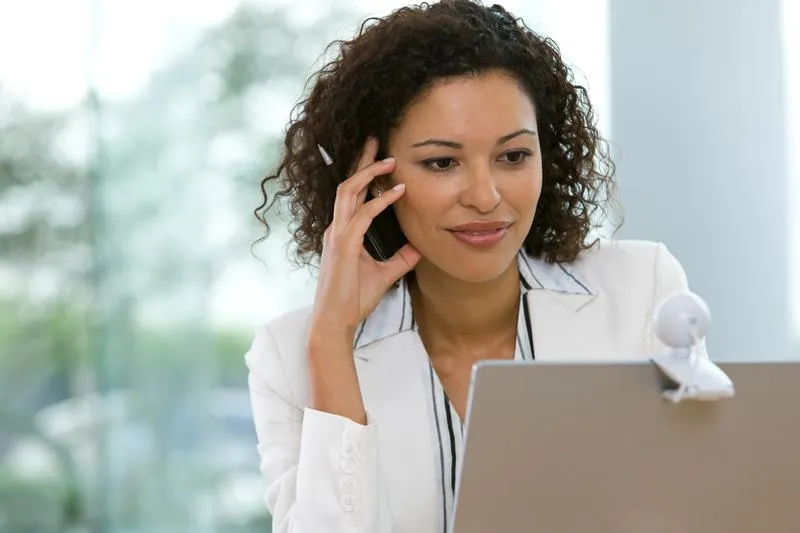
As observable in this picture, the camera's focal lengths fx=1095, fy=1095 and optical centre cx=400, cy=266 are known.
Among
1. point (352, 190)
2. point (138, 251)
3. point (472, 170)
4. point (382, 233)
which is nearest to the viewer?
point (472, 170)

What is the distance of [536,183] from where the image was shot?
176 centimetres

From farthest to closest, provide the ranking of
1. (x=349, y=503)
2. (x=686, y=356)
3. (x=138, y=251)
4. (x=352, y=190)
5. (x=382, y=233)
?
(x=138, y=251) → (x=382, y=233) → (x=352, y=190) → (x=349, y=503) → (x=686, y=356)

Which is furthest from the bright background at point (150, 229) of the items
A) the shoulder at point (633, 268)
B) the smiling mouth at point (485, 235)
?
the smiling mouth at point (485, 235)

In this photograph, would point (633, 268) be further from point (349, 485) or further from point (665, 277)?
point (349, 485)

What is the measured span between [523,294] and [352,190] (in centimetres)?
35

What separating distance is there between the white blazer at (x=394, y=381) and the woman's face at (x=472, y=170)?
16 centimetres

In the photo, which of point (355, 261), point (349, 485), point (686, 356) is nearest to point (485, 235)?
point (355, 261)

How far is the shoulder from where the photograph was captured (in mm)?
1857

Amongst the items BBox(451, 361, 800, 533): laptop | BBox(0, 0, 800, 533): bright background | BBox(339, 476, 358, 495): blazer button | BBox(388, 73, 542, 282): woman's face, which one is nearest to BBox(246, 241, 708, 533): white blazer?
BBox(339, 476, 358, 495): blazer button

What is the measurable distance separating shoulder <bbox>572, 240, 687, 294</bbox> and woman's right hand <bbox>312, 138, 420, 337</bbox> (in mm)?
310

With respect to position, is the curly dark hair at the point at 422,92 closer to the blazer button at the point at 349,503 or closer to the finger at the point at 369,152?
the finger at the point at 369,152

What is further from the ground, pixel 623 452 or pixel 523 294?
pixel 523 294

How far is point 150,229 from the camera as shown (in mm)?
3504

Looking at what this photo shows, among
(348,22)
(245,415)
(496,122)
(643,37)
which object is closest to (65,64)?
(348,22)
